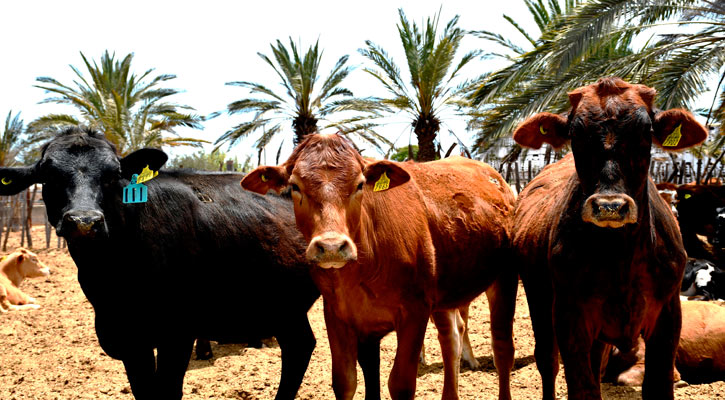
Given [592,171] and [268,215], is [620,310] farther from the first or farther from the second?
[268,215]

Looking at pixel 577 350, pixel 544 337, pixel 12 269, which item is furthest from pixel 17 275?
pixel 577 350

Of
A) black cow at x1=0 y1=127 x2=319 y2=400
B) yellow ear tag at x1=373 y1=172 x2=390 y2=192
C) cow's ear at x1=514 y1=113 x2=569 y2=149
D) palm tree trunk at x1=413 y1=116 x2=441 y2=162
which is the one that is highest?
palm tree trunk at x1=413 y1=116 x2=441 y2=162

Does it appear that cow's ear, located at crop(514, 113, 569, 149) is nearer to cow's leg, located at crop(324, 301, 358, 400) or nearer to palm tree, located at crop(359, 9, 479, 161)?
cow's leg, located at crop(324, 301, 358, 400)

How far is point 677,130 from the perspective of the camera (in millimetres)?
3637

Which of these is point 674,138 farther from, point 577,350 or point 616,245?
point 577,350

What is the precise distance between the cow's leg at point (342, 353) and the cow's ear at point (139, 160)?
61.4 inches

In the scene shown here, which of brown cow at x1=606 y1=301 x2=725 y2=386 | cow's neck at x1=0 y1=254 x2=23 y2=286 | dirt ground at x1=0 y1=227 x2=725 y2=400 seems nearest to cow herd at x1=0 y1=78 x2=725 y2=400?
dirt ground at x1=0 y1=227 x2=725 y2=400

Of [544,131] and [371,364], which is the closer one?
[544,131]

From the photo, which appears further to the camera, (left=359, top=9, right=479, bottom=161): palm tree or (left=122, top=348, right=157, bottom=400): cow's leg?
(left=359, top=9, right=479, bottom=161): palm tree

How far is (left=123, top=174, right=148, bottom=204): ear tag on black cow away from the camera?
13.5 feet

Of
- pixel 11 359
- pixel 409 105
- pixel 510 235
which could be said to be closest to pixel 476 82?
pixel 409 105

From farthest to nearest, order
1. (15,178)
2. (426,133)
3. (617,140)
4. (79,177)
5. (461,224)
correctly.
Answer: (426,133)
(461,224)
(15,178)
(79,177)
(617,140)

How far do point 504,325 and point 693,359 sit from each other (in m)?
1.87

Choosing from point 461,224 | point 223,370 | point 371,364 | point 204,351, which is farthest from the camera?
point 204,351
